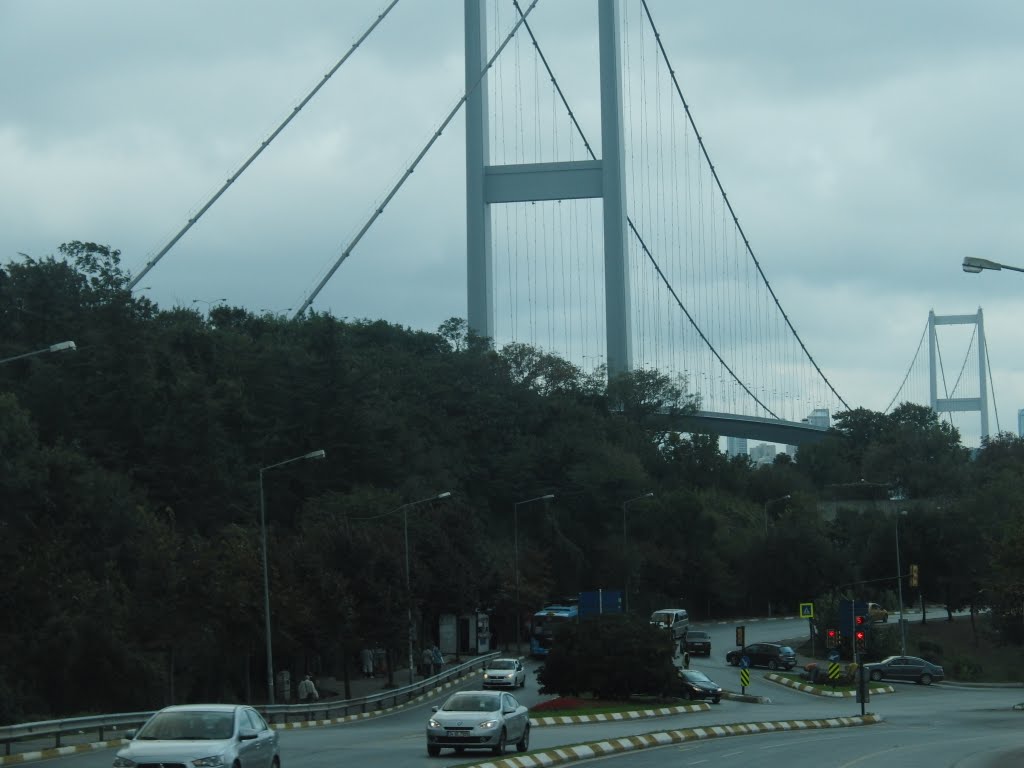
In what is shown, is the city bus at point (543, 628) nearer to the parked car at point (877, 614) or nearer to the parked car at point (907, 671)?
the parked car at point (907, 671)

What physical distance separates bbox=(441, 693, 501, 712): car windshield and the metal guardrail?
7505 mm

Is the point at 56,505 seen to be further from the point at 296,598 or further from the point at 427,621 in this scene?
the point at 427,621

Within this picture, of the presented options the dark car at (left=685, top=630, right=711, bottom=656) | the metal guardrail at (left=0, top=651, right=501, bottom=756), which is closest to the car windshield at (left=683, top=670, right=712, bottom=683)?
the metal guardrail at (left=0, top=651, right=501, bottom=756)

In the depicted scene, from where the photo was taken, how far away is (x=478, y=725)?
25.8 metres

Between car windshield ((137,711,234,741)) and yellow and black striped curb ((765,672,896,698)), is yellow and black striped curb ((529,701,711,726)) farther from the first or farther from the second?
car windshield ((137,711,234,741))

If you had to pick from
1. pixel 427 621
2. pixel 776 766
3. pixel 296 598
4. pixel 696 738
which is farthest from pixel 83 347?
pixel 776 766

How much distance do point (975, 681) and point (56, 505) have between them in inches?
1720

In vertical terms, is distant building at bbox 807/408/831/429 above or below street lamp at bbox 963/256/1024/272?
above

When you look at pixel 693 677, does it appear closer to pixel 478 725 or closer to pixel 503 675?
pixel 503 675

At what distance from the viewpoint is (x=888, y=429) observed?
458 ft

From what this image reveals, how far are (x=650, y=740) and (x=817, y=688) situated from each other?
28220 millimetres

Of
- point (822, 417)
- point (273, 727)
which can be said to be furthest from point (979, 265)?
point (822, 417)

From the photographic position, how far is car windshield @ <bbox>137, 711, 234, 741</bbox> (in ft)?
58.3

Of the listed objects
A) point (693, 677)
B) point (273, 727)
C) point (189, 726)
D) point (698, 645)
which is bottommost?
point (698, 645)
